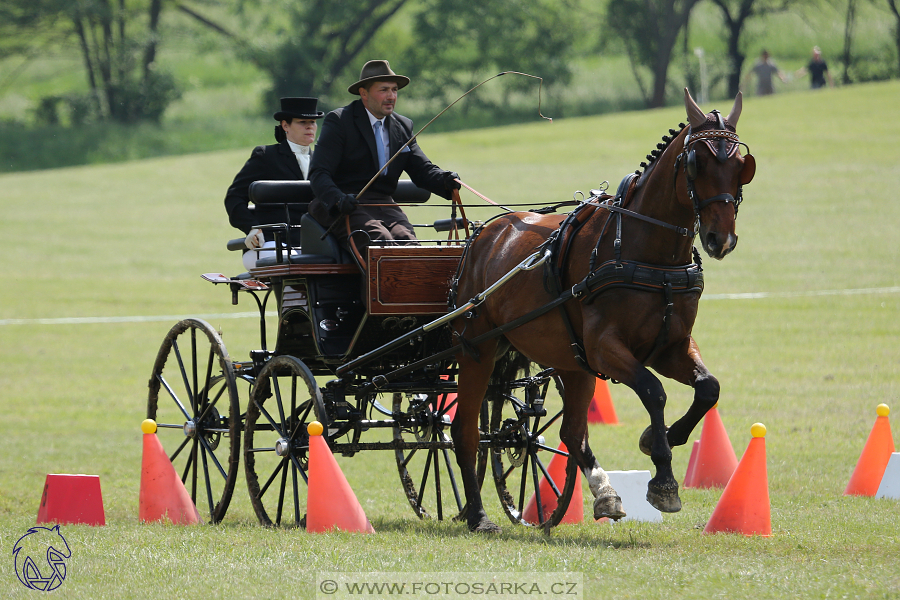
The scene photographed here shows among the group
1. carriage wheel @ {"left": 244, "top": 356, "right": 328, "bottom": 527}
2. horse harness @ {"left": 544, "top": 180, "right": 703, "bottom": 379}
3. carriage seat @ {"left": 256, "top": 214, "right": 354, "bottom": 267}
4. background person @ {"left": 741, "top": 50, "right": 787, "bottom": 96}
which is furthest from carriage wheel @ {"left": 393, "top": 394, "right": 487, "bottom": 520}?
background person @ {"left": 741, "top": 50, "right": 787, "bottom": 96}

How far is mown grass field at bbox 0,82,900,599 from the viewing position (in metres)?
4.94

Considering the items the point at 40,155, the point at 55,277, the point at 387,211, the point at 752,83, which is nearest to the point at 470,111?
the point at 752,83

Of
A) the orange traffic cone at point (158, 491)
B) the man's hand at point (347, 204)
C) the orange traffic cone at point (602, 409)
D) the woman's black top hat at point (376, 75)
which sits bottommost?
the orange traffic cone at point (602, 409)

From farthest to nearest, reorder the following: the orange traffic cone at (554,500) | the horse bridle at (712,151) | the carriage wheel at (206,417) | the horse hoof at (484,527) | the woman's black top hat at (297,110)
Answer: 1. the woman's black top hat at (297,110)
2. the carriage wheel at (206,417)
3. the orange traffic cone at (554,500)
4. the horse hoof at (484,527)
5. the horse bridle at (712,151)

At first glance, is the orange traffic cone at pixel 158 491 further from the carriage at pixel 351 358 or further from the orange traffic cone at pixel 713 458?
the orange traffic cone at pixel 713 458

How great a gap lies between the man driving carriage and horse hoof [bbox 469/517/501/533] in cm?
174

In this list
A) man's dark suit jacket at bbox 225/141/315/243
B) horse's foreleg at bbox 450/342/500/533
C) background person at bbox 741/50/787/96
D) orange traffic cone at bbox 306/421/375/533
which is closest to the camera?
orange traffic cone at bbox 306/421/375/533

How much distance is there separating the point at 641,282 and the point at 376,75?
8.50 feet

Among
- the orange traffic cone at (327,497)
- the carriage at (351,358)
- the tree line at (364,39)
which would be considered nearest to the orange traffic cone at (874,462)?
the carriage at (351,358)

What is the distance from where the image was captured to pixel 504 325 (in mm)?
6004

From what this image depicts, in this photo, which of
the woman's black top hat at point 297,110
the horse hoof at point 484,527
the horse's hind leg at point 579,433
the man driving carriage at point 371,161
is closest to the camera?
the horse's hind leg at point 579,433

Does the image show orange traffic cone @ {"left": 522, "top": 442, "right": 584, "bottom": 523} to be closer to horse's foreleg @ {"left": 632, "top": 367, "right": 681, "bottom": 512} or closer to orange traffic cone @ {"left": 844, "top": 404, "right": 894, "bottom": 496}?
horse's foreleg @ {"left": 632, "top": 367, "right": 681, "bottom": 512}

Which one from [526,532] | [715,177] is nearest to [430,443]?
[526,532]

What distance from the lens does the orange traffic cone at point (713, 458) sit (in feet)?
25.5
